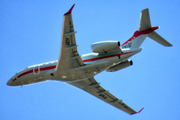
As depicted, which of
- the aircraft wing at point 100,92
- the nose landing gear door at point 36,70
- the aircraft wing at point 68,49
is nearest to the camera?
the aircraft wing at point 68,49

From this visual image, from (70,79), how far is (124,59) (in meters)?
6.79

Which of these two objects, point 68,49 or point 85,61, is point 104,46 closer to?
point 85,61

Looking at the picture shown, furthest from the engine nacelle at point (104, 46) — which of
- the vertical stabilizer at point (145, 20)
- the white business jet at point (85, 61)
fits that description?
the vertical stabilizer at point (145, 20)

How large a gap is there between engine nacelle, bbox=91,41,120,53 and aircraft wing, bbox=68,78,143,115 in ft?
21.3

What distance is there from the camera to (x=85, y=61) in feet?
92.4

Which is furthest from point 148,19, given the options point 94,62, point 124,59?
point 94,62

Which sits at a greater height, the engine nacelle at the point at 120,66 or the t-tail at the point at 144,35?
the t-tail at the point at 144,35

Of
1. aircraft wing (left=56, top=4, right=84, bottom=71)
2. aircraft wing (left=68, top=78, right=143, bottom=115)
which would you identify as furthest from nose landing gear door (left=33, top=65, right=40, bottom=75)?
aircraft wing (left=68, top=78, right=143, bottom=115)

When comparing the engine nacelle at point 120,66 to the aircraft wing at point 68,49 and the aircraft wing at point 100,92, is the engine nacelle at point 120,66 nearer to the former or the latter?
the aircraft wing at point 100,92

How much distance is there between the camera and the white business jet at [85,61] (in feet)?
85.5

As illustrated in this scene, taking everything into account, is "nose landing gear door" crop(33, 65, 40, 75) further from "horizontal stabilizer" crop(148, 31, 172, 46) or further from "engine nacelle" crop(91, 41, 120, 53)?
"horizontal stabilizer" crop(148, 31, 172, 46)

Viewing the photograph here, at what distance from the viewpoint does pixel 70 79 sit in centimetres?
3017

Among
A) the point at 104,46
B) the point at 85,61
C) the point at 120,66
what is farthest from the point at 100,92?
the point at 104,46

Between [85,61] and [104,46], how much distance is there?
3141 mm
